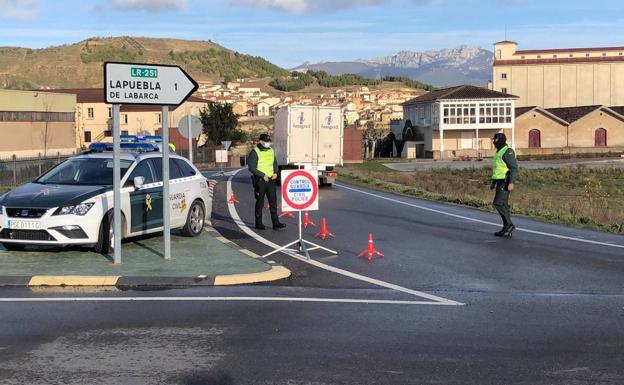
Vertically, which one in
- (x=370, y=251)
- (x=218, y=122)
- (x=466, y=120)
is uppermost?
(x=466, y=120)

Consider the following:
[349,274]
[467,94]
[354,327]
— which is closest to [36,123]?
[467,94]

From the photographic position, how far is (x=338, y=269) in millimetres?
10781

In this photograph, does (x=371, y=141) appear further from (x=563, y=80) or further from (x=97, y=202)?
(x=97, y=202)

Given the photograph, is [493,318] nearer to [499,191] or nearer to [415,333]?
[415,333]

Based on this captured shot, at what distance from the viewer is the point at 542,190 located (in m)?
44.6

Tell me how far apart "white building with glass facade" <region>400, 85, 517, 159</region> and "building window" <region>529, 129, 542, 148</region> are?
3.12 metres

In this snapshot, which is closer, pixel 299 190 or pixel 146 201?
pixel 299 190

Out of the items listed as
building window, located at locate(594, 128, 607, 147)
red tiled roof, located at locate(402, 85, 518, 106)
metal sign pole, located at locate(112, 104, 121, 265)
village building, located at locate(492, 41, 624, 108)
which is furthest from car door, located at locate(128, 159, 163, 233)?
village building, located at locate(492, 41, 624, 108)

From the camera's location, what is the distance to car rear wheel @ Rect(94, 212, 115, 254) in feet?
37.2

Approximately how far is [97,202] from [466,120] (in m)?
78.0

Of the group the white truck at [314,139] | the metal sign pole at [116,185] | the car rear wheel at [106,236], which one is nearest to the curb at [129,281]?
the metal sign pole at [116,185]

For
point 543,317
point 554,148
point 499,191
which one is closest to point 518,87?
point 554,148

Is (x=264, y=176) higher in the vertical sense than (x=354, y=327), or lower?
higher

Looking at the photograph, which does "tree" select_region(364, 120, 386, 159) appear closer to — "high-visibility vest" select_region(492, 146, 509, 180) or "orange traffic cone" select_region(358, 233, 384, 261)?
"high-visibility vest" select_region(492, 146, 509, 180)
